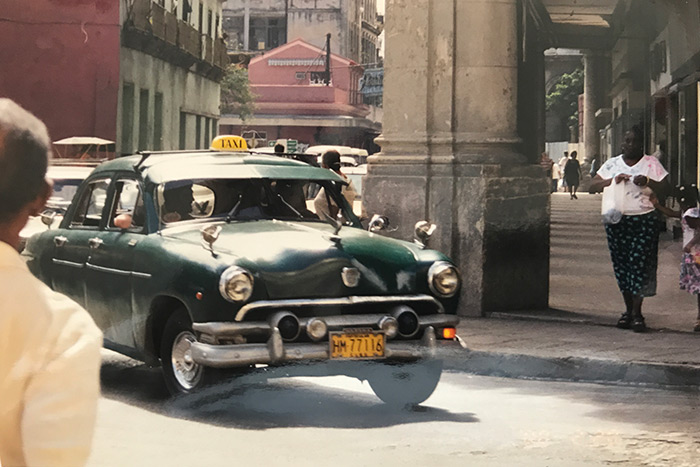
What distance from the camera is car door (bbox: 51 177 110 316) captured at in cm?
910

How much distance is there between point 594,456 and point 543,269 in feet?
20.1

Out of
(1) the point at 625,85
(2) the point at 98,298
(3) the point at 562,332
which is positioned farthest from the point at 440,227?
(1) the point at 625,85

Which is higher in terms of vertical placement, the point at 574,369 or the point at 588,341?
the point at 588,341

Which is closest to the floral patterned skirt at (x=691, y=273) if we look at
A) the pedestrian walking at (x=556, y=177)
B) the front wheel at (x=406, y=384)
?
the front wheel at (x=406, y=384)

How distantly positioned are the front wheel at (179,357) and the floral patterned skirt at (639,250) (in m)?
4.54

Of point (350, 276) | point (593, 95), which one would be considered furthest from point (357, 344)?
point (593, 95)

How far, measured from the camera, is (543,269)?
12.8m

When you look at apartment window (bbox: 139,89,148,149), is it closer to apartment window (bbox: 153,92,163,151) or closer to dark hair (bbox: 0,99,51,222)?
apartment window (bbox: 153,92,163,151)

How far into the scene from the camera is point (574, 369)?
9633mm

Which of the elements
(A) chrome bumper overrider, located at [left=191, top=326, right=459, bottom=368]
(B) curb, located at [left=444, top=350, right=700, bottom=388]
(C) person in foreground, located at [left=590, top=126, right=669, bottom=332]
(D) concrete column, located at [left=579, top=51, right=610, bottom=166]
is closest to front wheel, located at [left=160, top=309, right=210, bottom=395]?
(A) chrome bumper overrider, located at [left=191, top=326, right=459, bottom=368]

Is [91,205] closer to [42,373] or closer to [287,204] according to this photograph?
[287,204]

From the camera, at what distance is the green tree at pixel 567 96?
85000 millimetres

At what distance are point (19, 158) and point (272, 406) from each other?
5.70 metres

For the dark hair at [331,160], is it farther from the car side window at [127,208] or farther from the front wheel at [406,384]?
the front wheel at [406,384]
